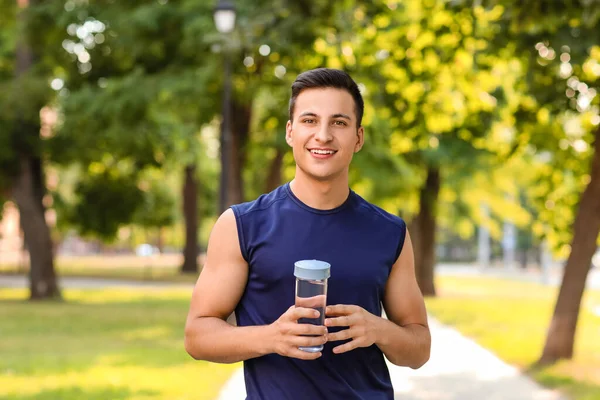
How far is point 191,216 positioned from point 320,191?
41.6m

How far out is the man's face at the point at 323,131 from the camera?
3219mm

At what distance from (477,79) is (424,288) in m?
8.31

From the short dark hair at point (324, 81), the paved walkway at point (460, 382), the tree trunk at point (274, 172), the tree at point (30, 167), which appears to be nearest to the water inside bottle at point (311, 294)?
the short dark hair at point (324, 81)

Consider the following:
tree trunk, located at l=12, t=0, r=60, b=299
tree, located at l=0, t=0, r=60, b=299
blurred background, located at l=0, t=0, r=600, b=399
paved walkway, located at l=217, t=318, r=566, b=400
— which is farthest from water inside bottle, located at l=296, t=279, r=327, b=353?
tree trunk, located at l=12, t=0, r=60, b=299

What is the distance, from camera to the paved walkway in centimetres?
1102

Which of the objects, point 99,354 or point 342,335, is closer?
point 342,335

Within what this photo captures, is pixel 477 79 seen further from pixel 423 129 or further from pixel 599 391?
pixel 599 391

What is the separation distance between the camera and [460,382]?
40.0 feet

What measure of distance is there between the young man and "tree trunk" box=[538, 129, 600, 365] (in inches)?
423

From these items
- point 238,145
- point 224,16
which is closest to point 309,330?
point 224,16

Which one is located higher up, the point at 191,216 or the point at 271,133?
the point at 271,133

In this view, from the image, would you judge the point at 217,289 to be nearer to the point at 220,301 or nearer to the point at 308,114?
the point at 220,301

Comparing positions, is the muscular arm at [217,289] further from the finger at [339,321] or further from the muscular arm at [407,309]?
the muscular arm at [407,309]

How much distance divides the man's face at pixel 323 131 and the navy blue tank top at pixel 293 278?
0.15 m
